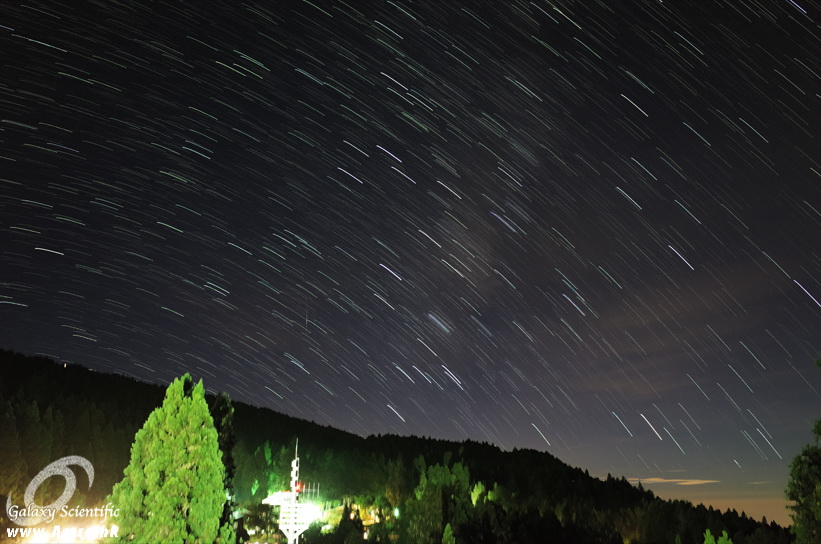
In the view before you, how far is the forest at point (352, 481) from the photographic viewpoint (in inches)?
1571

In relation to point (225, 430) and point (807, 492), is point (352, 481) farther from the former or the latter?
point (807, 492)

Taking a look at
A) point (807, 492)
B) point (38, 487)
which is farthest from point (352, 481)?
point (807, 492)

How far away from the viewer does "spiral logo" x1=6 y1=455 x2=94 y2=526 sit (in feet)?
114

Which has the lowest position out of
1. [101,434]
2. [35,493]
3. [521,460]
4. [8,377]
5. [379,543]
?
[379,543]

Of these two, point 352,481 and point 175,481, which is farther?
point 352,481

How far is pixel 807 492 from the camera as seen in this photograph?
40.8 feet

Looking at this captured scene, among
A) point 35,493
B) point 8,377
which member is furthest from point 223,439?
point 8,377

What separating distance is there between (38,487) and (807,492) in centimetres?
4373

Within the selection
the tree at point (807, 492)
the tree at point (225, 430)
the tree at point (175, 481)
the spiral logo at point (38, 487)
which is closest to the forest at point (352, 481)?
the tree at point (225, 430)

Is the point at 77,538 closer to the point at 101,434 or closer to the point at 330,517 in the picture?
the point at 101,434

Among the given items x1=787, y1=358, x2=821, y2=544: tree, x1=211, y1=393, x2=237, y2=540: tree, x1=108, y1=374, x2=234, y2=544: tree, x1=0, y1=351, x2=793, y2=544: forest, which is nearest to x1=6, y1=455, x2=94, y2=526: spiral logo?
x1=0, y1=351, x2=793, y2=544: forest

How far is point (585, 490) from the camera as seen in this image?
90062mm

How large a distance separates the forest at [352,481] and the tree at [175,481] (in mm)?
11263

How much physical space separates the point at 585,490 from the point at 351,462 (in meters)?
36.1
